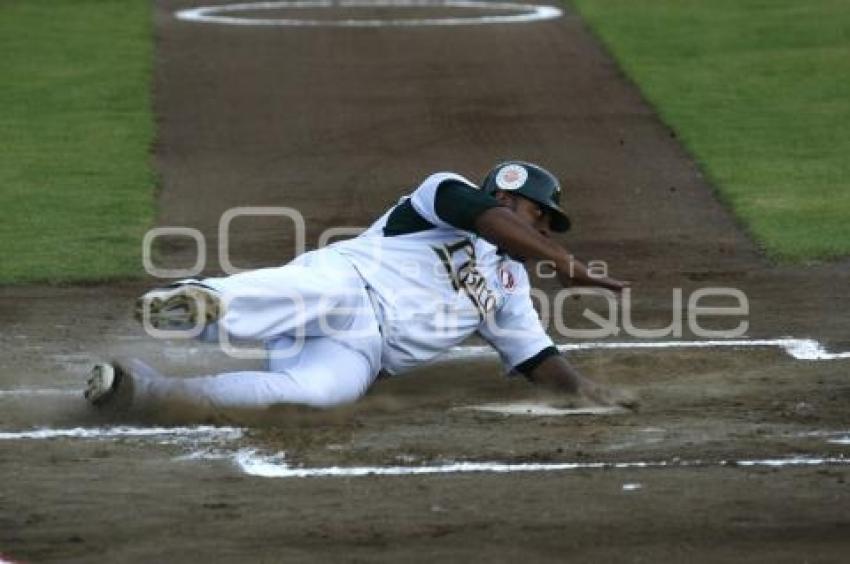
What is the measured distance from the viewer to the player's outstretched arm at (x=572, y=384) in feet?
27.2

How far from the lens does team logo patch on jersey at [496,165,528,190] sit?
819 cm

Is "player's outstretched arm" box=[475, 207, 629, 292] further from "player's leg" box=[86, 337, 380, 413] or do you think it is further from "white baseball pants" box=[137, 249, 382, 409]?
"player's leg" box=[86, 337, 380, 413]

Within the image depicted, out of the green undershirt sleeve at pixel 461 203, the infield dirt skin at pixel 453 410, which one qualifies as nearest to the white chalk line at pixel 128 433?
the infield dirt skin at pixel 453 410

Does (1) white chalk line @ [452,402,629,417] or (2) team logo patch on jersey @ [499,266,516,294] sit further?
(2) team logo patch on jersey @ [499,266,516,294]

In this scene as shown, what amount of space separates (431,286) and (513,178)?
22.3 inches

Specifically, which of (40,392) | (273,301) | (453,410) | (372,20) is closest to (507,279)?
(453,410)

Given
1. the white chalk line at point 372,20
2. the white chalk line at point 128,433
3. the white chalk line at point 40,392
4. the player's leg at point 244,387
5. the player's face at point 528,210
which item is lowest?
the white chalk line at point 128,433

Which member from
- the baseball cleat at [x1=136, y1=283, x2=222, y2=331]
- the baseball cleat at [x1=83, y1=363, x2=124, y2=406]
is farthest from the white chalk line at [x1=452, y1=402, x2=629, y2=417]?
the baseball cleat at [x1=83, y1=363, x2=124, y2=406]

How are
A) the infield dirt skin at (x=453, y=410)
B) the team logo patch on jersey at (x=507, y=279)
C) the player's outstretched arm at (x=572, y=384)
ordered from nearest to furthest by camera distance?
1. the infield dirt skin at (x=453, y=410)
2. the player's outstretched arm at (x=572, y=384)
3. the team logo patch on jersey at (x=507, y=279)

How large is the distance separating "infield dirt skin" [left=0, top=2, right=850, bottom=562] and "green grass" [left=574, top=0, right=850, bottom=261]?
29 centimetres

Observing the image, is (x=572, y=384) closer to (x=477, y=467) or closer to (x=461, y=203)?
(x=461, y=203)

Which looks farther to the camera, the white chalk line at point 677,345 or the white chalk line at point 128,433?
the white chalk line at point 677,345

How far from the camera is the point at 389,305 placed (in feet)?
27.2

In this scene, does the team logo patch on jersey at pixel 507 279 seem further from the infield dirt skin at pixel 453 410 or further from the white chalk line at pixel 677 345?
the white chalk line at pixel 677 345
